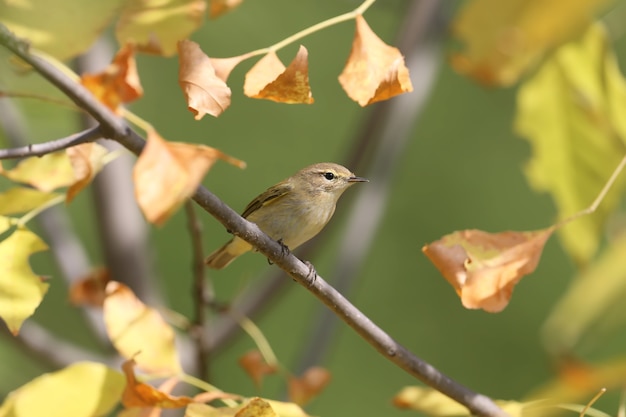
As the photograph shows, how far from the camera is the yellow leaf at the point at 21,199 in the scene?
1217mm

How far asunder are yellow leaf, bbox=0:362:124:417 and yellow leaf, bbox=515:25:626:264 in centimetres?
94

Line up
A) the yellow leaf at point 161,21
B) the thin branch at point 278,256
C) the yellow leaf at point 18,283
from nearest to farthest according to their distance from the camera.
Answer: the thin branch at point 278,256, the yellow leaf at point 18,283, the yellow leaf at point 161,21

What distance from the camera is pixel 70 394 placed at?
1.23 m

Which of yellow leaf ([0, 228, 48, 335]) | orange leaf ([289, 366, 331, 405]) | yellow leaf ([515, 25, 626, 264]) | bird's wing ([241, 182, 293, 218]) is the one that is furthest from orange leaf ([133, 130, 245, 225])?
bird's wing ([241, 182, 293, 218])

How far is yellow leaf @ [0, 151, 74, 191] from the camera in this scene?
3.98 ft

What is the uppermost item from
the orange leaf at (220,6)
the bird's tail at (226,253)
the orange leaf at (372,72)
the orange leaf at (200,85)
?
the orange leaf at (220,6)

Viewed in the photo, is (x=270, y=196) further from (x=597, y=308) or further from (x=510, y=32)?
(x=597, y=308)

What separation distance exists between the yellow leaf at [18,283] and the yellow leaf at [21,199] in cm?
4

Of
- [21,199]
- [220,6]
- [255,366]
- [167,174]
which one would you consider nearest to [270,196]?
[255,366]

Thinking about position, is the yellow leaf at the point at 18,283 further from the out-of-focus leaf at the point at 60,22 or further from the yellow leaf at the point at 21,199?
the out-of-focus leaf at the point at 60,22

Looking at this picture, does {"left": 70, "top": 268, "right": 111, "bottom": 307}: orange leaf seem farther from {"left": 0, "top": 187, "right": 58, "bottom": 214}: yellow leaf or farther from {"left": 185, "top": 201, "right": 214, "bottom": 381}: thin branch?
{"left": 0, "top": 187, "right": 58, "bottom": 214}: yellow leaf

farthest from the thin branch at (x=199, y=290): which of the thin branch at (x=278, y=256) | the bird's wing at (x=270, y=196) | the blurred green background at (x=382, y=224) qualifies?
the blurred green background at (x=382, y=224)

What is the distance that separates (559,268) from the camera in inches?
181

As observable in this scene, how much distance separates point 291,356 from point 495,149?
167cm
